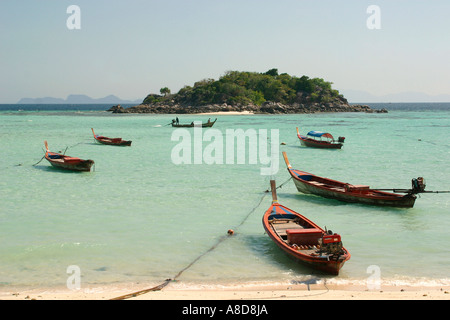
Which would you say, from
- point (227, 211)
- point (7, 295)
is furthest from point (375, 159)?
point (7, 295)

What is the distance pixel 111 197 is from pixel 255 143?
21.9 metres

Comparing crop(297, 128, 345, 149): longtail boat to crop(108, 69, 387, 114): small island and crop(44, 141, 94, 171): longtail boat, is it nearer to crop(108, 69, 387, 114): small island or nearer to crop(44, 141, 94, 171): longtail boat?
crop(44, 141, 94, 171): longtail boat

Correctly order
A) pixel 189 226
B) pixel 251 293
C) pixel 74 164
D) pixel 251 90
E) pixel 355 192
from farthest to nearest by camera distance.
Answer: pixel 251 90, pixel 74 164, pixel 355 192, pixel 189 226, pixel 251 293

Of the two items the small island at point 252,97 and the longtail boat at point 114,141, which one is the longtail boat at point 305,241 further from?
the small island at point 252,97

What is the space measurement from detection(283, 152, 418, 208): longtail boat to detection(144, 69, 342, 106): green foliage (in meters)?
89.0

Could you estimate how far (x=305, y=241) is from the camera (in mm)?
9453

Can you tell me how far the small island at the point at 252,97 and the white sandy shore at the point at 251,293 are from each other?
3578 inches

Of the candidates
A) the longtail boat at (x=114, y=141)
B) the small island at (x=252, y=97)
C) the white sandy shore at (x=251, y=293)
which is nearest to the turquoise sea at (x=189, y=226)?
the white sandy shore at (x=251, y=293)

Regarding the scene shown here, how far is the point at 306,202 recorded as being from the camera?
15.2 metres

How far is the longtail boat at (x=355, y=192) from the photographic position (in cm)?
1364

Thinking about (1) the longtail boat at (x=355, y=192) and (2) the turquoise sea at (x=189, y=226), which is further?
(1) the longtail boat at (x=355, y=192)

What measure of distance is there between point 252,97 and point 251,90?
2736mm

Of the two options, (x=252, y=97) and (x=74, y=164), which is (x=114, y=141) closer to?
(x=74, y=164)

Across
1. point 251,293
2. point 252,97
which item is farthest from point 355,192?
point 252,97
